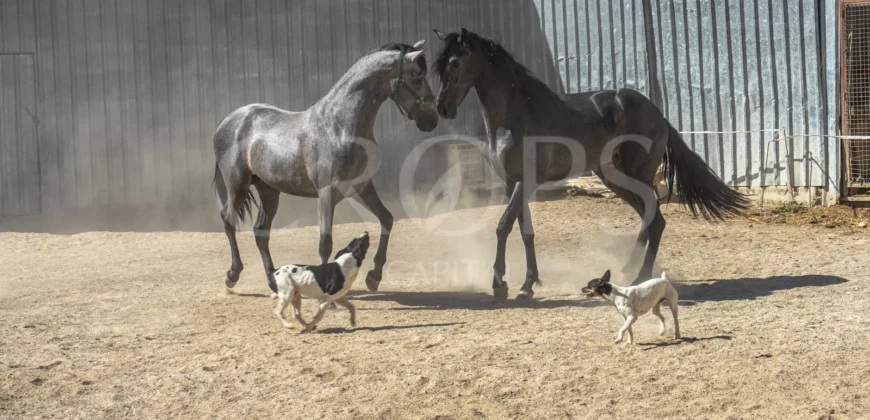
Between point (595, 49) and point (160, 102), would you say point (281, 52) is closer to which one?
point (160, 102)

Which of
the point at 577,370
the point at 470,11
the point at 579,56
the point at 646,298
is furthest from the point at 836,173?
the point at 577,370

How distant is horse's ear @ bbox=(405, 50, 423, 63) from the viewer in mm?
7758

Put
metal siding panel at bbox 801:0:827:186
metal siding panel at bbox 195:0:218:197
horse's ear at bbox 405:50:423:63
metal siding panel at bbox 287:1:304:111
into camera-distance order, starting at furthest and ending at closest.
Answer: metal siding panel at bbox 287:1:304:111 < metal siding panel at bbox 195:0:218:197 < metal siding panel at bbox 801:0:827:186 < horse's ear at bbox 405:50:423:63

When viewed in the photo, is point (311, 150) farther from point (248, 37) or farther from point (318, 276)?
point (248, 37)

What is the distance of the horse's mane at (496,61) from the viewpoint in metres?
7.93

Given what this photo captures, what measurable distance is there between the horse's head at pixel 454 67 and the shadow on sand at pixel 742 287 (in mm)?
2511

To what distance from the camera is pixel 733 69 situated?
527 inches

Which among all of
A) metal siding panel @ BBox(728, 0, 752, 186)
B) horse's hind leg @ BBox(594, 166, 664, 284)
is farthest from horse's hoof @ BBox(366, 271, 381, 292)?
metal siding panel @ BBox(728, 0, 752, 186)

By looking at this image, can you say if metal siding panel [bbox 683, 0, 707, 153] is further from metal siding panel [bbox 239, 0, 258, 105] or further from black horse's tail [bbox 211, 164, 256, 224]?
black horse's tail [bbox 211, 164, 256, 224]

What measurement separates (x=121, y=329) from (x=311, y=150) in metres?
2.15

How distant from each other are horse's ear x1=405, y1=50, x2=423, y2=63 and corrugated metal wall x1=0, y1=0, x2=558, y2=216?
654 centimetres

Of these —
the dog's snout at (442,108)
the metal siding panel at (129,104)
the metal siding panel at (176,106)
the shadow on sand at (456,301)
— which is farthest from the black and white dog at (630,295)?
the metal siding panel at (129,104)

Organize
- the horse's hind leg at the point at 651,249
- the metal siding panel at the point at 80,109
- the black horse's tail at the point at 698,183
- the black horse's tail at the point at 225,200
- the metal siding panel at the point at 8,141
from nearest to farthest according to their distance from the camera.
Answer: the horse's hind leg at the point at 651,249
the black horse's tail at the point at 698,183
the black horse's tail at the point at 225,200
the metal siding panel at the point at 8,141
the metal siding panel at the point at 80,109

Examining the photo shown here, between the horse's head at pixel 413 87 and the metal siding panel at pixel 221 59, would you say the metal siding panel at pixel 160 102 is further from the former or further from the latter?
the horse's head at pixel 413 87
